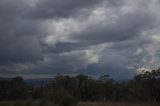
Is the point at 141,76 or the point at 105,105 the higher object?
the point at 141,76

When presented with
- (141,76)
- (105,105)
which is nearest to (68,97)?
(105,105)

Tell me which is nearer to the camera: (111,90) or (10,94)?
(111,90)

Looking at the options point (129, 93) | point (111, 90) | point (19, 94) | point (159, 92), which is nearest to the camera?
point (159, 92)

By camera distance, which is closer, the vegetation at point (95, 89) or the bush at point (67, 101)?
the bush at point (67, 101)

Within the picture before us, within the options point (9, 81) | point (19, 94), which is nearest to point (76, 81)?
point (19, 94)

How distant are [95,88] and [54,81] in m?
6.18

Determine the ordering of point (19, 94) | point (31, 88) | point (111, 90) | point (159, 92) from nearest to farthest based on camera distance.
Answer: point (159, 92) → point (111, 90) → point (19, 94) → point (31, 88)

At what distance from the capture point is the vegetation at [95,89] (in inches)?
1941

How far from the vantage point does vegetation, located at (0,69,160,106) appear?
49300 millimetres

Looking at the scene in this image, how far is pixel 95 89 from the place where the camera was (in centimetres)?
5956

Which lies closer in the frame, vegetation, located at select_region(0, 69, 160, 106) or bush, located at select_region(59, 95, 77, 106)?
bush, located at select_region(59, 95, 77, 106)

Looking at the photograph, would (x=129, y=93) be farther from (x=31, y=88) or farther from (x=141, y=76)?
(x=31, y=88)

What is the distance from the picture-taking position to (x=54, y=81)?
196 feet

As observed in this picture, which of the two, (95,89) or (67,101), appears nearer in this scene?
(67,101)
